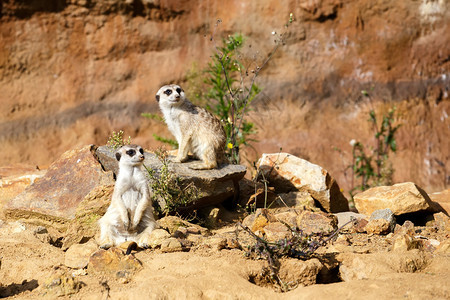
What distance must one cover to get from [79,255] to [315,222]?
203 centimetres

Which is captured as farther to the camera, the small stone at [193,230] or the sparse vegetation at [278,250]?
the small stone at [193,230]

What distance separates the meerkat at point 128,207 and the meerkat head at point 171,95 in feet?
3.40

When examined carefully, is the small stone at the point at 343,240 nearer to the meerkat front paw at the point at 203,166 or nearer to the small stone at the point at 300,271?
the small stone at the point at 300,271

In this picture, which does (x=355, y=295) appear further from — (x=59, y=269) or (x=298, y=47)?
(x=298, y=47)

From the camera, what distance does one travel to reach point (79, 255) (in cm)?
443

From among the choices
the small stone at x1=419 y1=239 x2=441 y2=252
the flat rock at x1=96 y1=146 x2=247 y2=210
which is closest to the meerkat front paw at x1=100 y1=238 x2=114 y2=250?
the flat rock at x1=96 y1=146 x2=247 y2=210

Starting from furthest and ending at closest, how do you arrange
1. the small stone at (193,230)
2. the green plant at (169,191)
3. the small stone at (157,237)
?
the green plant at (169,191), the small stone at (193,230), the small stone at (157,237)

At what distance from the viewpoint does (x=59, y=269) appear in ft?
13.8

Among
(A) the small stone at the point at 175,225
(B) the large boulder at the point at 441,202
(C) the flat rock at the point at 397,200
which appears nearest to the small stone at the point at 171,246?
(A) the small stone at the point at 175,225

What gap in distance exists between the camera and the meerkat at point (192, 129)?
5648 mm

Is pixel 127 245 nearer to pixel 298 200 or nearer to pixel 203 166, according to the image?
pixel 203 166

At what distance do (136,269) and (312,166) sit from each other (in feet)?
9.20

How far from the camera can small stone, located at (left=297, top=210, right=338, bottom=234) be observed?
4.96 meters

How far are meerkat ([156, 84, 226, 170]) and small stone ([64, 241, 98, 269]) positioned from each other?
1434 millimetres
